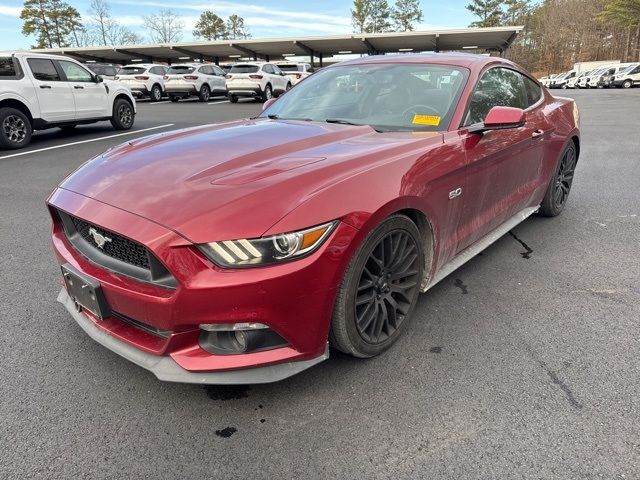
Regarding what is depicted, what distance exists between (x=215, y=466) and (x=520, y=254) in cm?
308

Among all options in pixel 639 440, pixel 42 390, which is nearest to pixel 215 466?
pixel 42 390

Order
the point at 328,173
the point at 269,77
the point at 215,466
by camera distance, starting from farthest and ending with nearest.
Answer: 1. the point at 269,77
2. the point at 328,173
3. the point at 215,466

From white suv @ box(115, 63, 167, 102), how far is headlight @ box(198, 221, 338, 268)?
895 inches

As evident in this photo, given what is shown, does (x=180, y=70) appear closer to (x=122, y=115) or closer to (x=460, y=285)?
(x=122, y=115)

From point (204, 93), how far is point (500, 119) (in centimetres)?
2158

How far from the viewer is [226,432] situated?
2033 millimetres

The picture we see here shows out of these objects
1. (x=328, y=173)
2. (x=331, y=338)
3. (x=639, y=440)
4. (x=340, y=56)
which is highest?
(x=340, y=56)

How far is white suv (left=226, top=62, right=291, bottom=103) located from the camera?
67.8 feet

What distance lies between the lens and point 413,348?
8.62 feet

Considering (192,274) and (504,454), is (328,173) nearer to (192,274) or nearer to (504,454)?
(192,274)

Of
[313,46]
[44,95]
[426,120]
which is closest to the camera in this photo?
[426,120]

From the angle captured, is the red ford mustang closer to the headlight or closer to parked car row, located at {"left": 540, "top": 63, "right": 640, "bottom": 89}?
the headlight

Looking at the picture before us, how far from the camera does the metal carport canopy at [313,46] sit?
32.3 metres

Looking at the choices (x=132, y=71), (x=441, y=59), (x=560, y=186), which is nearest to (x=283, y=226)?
(x=441, y=59)
